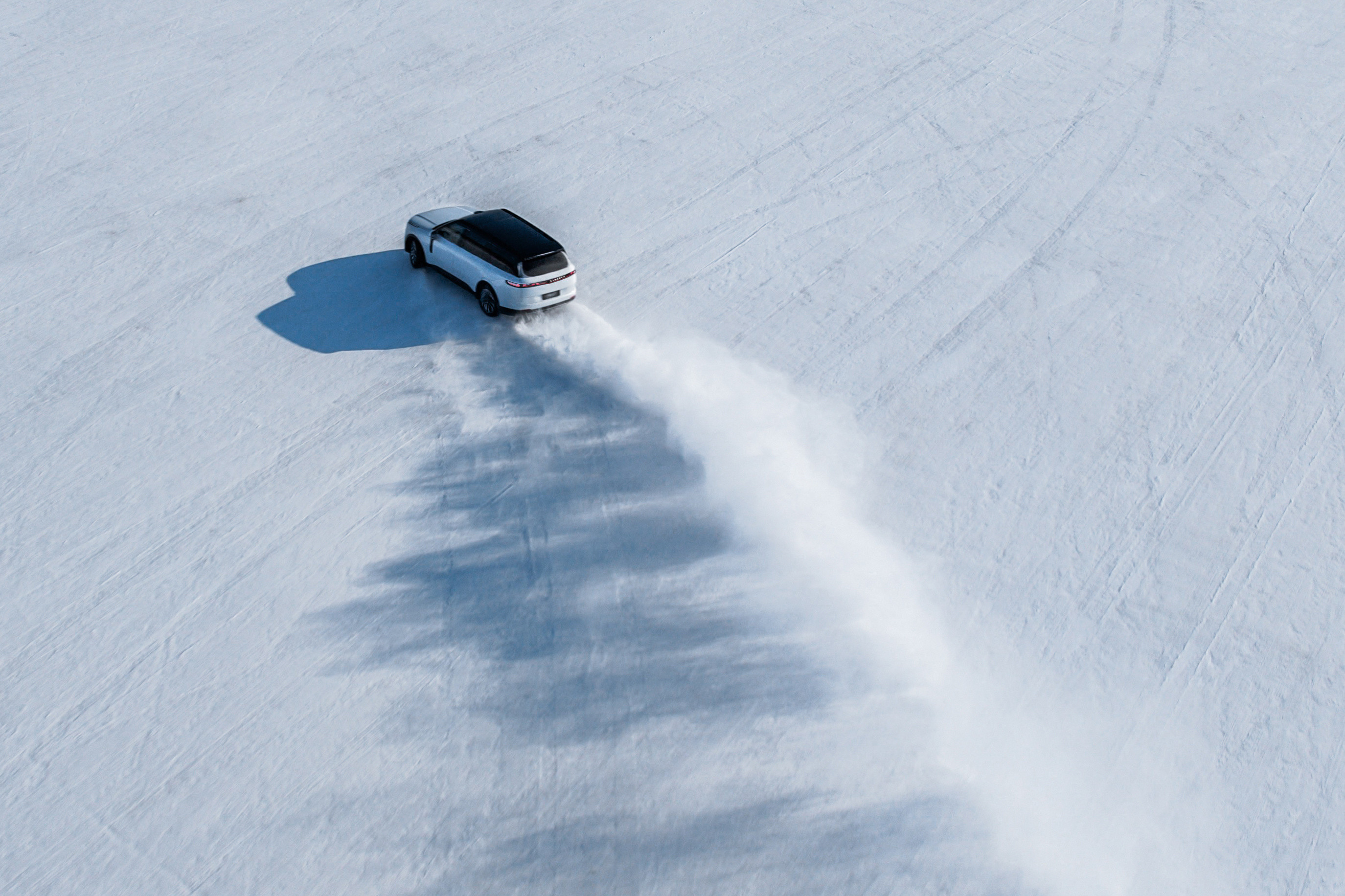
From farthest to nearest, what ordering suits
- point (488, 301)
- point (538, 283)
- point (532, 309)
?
point (488, 301) < point (532, 309) < point (538, 283)

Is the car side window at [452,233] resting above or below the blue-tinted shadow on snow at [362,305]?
above

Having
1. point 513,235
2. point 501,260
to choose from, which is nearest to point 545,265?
point 501,260

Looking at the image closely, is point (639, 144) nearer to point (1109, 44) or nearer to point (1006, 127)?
A: point (1006, 127)

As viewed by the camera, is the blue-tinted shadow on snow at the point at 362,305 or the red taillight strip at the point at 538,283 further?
the blue-tinted shadow on snow at the point at 362,305

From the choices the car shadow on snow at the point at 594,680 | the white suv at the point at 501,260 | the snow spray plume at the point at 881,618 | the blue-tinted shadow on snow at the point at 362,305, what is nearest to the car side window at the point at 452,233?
the white suv at the point at 501,260

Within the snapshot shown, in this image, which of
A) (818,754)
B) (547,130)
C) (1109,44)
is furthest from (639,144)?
(818,754)

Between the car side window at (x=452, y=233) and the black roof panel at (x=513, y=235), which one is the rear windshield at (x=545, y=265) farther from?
the car side window at (x=452, y=233)

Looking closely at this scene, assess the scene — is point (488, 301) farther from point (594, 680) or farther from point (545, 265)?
point (594, 680)
